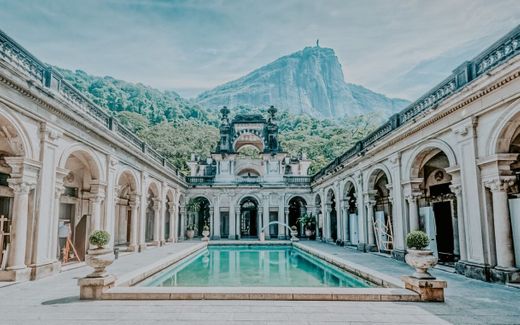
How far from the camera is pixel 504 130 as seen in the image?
24.0 feet

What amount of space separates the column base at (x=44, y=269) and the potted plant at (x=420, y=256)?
8026mm

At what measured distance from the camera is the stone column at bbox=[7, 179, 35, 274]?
753 centimetres

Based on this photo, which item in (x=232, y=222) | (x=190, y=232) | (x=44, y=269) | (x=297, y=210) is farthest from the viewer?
(x=297, y=210)

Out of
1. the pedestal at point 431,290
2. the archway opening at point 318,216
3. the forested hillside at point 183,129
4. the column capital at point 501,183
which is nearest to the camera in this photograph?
the pedestal at point 431,290

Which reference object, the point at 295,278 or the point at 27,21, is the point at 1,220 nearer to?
the point at 27,21

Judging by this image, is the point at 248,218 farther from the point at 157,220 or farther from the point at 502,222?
the point at 502,222

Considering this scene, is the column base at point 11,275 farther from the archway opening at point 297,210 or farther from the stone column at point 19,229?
the archway opening at point 297,210

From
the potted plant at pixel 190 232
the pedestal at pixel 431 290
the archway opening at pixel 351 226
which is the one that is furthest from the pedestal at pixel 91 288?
the potted plant at pixel 190 232

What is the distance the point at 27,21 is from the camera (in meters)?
7.71

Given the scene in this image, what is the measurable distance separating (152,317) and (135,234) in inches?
431

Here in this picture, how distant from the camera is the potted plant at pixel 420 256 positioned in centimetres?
596

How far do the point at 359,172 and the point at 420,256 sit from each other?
964 centimetres

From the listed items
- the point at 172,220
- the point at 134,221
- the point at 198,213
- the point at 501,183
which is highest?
the point at 501,183

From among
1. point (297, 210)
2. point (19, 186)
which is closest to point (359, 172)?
point (19, 186)
